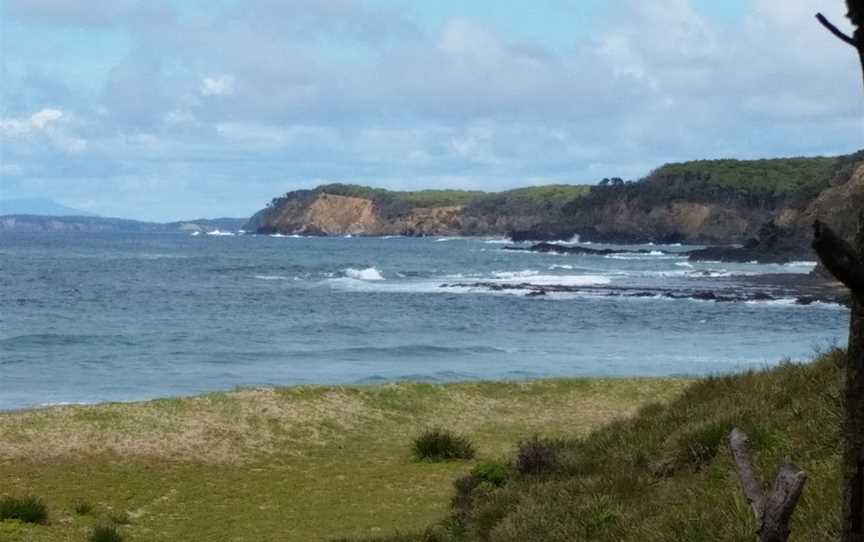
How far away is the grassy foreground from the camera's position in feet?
34.3

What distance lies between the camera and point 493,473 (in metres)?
9.25

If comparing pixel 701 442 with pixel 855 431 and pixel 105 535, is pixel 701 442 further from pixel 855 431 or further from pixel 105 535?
pixel 855 431

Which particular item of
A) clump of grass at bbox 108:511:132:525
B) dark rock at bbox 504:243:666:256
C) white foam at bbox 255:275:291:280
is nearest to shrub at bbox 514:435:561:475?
clump of grass at bbox 108:511:132:525

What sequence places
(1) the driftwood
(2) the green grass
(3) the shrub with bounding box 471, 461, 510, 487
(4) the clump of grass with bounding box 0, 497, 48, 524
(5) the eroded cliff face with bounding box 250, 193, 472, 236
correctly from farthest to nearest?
(5) the eroded cliff face with bounding box 250, 193, 472, 236 → (4) the clump of grass with bounding box 0, 497, 48, 524 → (3) the shrub with bounding box 471, 461, 510, 487 → (2) the green grass → (1) the driftwood

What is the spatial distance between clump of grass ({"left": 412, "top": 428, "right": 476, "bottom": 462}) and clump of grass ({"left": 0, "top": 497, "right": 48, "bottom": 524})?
4862 mm

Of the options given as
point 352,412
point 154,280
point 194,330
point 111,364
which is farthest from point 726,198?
point 352,412

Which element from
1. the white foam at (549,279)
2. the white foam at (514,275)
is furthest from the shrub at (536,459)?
the white foam at (514,275)

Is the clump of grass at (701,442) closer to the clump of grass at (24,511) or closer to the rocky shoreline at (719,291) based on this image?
the clump of grass at (24,511)

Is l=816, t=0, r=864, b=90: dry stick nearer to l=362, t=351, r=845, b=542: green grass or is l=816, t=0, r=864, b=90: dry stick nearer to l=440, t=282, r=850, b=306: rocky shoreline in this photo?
l=362, t=351, r=845, b=542: green grass

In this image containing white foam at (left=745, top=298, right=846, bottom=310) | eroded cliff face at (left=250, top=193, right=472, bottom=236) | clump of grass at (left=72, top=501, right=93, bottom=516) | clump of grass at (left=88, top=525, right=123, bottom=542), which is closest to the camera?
clump of grass at (left=88, top=525, right=123, bottom=542)

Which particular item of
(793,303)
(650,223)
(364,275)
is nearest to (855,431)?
(793,303)

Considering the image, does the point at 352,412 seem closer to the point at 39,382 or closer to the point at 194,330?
the point at 39,382

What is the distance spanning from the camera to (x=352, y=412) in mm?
15773

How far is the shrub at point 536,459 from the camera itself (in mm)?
8844
